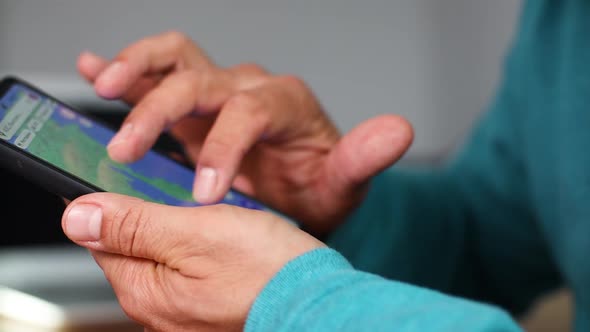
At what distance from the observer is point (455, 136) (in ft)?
5.47

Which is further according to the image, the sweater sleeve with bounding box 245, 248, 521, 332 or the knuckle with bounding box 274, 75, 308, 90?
the knuckle with bounding box 274, 75, 308, 90

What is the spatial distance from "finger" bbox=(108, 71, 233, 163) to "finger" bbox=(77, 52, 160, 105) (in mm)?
64

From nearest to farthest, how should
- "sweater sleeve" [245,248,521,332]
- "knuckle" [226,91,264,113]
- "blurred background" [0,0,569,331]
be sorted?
"sweater sleeve" [245,248,521,332], "knuckle" [226,91,264,113], "blurred background" [0,0,569,331]

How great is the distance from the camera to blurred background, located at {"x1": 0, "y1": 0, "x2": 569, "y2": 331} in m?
1.46

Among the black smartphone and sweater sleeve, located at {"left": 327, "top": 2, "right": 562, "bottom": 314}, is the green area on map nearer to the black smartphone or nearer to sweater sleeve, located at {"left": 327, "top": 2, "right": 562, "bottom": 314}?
the black smartphone

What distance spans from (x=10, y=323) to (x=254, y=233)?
52 centimetres


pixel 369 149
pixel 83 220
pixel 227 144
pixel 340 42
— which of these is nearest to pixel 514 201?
pixel 369 149

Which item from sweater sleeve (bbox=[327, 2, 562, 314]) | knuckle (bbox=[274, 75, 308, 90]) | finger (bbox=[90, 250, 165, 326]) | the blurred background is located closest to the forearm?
sweater sleeve (bbox=[327, 2, 562, 314])

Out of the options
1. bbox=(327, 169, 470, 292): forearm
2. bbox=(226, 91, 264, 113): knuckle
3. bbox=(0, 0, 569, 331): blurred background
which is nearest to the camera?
bbox=(226, 91, 264, 113): knuckle

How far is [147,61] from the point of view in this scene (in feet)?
1.58

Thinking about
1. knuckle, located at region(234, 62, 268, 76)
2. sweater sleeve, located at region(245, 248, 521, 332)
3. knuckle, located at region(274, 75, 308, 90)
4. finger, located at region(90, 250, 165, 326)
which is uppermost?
knuckle, located at region(234, 62, 268, 76)

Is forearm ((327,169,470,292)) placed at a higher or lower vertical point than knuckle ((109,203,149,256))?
lower

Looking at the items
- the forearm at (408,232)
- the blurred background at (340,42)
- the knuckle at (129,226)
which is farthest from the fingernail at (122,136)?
the blurred background at (340,42)

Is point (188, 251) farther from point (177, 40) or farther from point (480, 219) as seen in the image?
point (480, 219)
